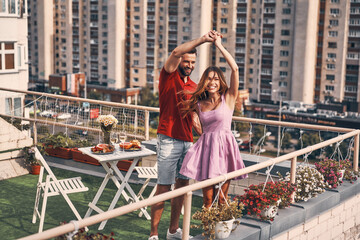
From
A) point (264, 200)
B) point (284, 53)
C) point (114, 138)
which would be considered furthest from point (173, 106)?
point (284, 53)

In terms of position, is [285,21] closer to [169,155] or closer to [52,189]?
[52,189]

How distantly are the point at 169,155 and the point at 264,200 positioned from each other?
116 centimetres

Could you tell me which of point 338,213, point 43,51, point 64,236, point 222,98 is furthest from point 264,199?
point 43,51

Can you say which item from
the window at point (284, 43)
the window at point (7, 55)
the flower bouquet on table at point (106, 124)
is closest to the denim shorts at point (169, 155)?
the flower bouquet on table at point (106, 124)

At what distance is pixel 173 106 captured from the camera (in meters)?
5.65

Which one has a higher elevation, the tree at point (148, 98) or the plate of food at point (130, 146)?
the plate of food at point (130, 146)

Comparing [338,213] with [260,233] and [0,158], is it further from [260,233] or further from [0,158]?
[0,158]

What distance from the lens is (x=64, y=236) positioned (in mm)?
4285

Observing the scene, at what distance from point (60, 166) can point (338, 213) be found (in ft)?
17.4

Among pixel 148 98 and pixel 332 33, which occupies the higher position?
pixel 332 33

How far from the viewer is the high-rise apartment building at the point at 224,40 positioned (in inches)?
3238

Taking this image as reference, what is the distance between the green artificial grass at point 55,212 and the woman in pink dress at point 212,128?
1390mm

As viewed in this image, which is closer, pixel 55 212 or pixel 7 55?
pixel 55 212

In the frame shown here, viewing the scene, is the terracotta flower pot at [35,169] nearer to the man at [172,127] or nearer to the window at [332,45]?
the man at [172,127]
